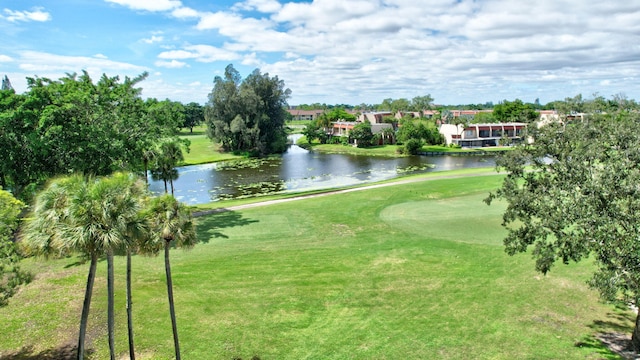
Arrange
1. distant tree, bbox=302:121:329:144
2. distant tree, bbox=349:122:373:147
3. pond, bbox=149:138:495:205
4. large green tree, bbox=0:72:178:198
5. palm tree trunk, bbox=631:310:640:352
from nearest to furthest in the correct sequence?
palm tree trunk, bbox=631:310:640:352 < large green tree, bbox=0:72:178:198 < pond, bbox=149:138:495:205 < distant tree, bbox=349:122:373:147 < distant tree, bbox=302:121:329:144

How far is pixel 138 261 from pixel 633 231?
22.5 meters

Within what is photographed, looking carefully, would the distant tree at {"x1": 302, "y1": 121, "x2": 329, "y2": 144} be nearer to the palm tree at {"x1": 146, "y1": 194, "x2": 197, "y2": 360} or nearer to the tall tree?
the tall tree

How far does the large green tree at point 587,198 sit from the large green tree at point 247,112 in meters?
73.4

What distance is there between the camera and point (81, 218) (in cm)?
1024

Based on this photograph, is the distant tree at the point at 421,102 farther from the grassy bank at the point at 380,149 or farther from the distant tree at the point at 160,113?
the distant tree at the point at 160,113

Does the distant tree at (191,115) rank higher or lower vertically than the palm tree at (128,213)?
higher

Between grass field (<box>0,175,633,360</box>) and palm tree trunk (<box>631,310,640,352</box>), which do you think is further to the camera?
grass field (<box>0,175,633,360</box>)

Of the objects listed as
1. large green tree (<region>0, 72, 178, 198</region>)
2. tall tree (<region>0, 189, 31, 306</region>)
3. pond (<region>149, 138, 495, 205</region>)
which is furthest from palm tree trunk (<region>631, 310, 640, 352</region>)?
pond (<region>149, 138, 495, 205</region>)

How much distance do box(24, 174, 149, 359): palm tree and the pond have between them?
34.9 meters

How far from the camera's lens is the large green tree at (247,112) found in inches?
3423

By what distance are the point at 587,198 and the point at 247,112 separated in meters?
81.2

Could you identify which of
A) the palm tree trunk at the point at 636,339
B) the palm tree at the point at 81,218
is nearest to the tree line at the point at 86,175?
the palm tree at the point at 81,218

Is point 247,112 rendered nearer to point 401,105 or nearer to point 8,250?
point 8,250

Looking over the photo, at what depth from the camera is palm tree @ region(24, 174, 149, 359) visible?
1016 cm
